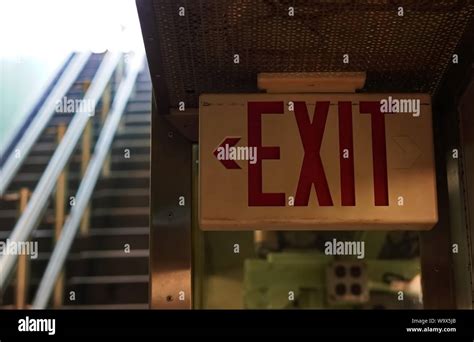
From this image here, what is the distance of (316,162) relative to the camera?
5.60 ft

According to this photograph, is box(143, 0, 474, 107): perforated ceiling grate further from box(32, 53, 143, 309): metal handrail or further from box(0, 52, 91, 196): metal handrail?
box(0, 52, 91, 196): metal handrail

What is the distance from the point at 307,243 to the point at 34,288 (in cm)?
143

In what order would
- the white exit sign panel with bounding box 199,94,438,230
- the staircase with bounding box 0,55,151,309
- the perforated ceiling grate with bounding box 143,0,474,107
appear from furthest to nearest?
the staircase with bounding box 0,55,151,309
the white exit sign panel with bounding box 199,94,438,230
the perforated ceiling grate with bounding box 143,0,474,107

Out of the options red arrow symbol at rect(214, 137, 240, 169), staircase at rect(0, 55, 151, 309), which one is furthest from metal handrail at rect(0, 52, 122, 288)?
red arrow symbol at rect(214, 137, 240, 169)

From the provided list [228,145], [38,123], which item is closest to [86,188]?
[38,123]

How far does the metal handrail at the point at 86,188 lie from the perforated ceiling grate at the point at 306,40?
2032 millimetres

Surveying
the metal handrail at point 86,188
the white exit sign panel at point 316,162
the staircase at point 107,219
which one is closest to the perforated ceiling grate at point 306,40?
the white exit sign panel at point 316,162

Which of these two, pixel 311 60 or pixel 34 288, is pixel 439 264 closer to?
pixel 311 60

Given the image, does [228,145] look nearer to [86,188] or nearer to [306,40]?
[306,40]

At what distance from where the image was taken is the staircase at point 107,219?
151 inches

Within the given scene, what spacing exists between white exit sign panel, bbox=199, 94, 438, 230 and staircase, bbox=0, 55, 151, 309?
215cm

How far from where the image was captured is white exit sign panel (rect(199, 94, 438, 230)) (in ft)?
5.49

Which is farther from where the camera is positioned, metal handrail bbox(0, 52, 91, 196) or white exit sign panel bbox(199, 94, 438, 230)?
metal handrail bbox(0, 52, 91, 196)

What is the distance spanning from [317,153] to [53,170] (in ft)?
8.18
